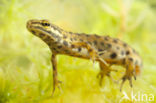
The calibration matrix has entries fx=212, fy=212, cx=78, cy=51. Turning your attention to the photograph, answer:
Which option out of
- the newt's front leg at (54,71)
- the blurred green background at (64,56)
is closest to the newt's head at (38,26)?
the newt's front leg at (54,71)

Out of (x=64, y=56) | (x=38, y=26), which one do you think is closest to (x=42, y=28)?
(x=38, y=26)

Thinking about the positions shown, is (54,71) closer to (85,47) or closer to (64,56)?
(85,47)

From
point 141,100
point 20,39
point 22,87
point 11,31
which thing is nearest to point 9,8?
point 11,31

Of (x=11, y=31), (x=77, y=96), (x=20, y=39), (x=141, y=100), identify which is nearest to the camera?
(x=141, y=100)

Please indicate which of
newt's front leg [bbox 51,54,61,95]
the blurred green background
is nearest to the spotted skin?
newt's front leg [bbox 51,54,61,95]

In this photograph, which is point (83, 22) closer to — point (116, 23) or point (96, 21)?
point (96, 21)

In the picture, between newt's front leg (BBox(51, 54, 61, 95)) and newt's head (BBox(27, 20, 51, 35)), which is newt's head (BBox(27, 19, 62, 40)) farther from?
newt's front leg (BBox(51, 54, 61, 95))

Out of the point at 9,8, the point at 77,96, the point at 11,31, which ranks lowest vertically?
the point at 77,96
